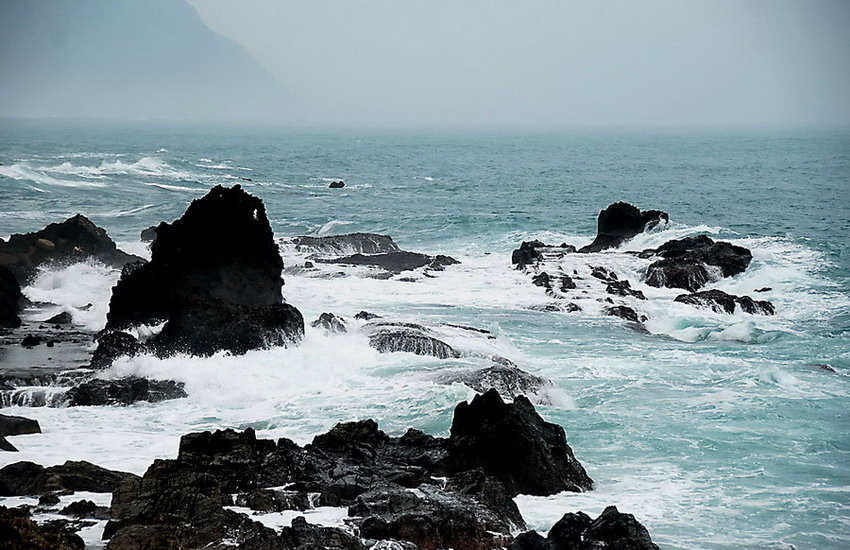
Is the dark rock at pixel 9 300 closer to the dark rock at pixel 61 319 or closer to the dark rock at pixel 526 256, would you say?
the dark rock at pixel 61 319

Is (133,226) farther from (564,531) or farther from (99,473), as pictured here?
(564,531)

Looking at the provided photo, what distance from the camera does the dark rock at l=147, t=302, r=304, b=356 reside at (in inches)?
906

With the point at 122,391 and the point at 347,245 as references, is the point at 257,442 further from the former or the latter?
the point at 347,245

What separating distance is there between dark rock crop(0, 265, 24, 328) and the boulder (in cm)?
377

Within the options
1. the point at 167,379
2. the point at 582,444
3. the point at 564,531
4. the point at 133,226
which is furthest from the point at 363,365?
the point at 133,226

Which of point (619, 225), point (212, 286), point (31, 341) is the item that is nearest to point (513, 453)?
point (212, 286)

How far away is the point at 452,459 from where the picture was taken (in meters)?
15.6

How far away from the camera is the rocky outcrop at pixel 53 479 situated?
44.6 feet

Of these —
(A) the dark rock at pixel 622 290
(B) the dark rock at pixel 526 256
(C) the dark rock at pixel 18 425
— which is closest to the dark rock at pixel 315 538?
(C) the dark rock at pixel 18 425

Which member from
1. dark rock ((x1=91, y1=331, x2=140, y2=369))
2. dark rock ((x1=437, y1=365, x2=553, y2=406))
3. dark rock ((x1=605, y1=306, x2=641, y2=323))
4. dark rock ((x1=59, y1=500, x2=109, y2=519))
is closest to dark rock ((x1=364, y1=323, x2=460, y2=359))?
dark rock ((x1=437, y1=365, x2=553, y2=406))

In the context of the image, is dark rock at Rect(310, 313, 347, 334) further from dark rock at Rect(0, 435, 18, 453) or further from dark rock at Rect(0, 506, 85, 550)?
dark rock at Rect(0, 506, 85, 550)

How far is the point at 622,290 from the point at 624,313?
3.53 meters

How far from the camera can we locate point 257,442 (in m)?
15.6

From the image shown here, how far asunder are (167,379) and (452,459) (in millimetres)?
8770
